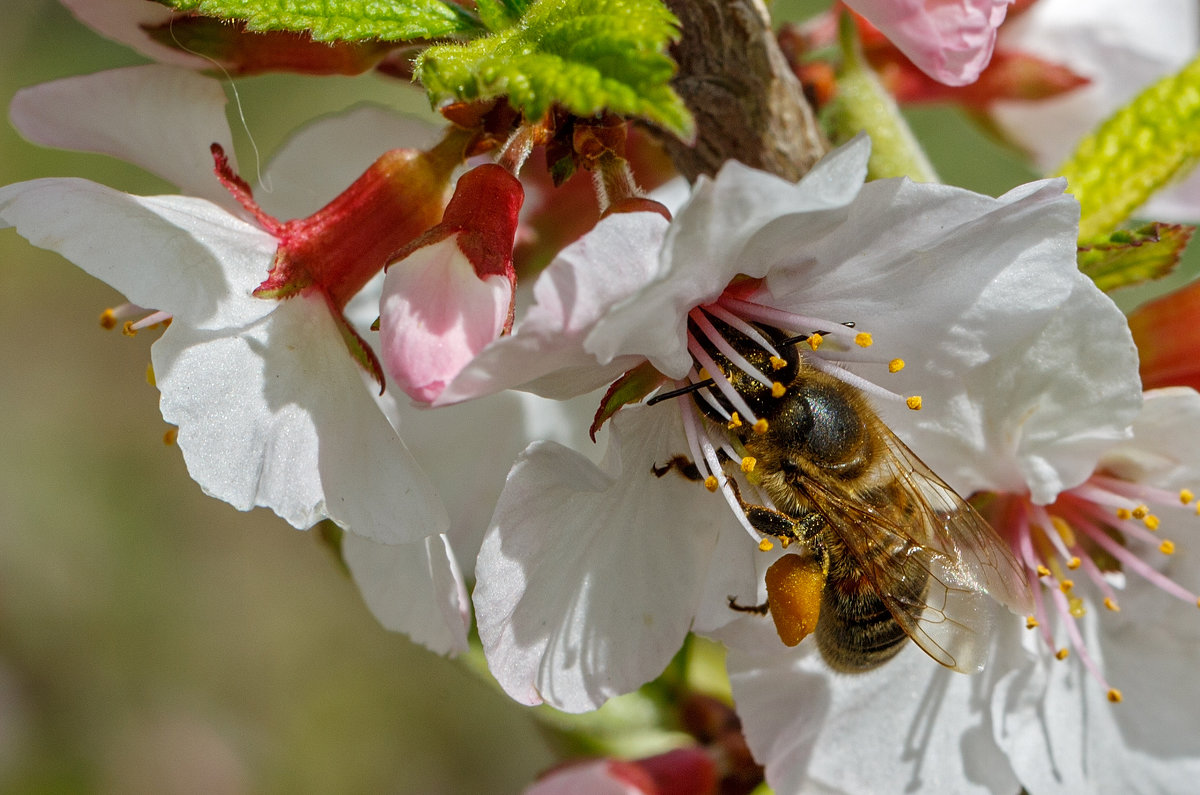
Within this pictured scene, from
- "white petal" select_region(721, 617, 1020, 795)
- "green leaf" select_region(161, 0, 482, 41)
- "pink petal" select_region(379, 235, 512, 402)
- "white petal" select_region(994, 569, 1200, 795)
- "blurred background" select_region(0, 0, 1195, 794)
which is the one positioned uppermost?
"green leaf" select_region(161, 0, 482, 41)

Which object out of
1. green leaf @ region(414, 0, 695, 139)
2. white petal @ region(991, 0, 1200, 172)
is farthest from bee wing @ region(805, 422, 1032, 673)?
white petal @ region(991, 0, 1200, 172)

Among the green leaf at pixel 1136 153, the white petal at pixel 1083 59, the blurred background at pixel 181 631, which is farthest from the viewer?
the blurred background at pixel 181 631

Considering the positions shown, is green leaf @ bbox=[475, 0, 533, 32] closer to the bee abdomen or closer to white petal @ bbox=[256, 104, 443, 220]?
white petal @ bbox=[256, 104, 443, 220]

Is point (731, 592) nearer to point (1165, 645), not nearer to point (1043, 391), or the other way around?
point (1043, 391)

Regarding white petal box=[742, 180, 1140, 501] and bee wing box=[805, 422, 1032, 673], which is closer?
white petal box=[742, 180, 1140, 501]

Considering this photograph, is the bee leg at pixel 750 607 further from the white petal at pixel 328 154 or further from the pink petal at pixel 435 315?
the white petal at pixel 328 154

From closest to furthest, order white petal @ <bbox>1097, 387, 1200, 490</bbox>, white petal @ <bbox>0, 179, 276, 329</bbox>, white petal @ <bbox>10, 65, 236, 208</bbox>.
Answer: white petal @ <bbox>0, 179, 276, 329</bbox>
white petal @ <bbox>10, 65, 236, 208</bbox>
white petal @ <bbox>1097, 387, 1200, 490</bbox>

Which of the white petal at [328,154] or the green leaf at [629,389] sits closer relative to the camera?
the green leaf at [629,389]

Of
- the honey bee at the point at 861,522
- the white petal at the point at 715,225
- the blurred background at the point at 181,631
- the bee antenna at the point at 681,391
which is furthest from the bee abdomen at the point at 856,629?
the blurred background at the point at 181,631
